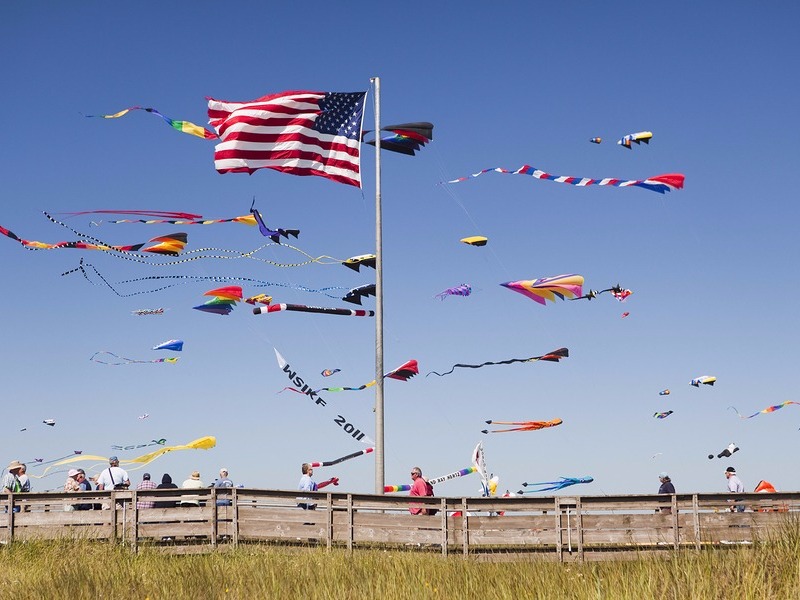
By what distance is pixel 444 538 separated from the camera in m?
14.9

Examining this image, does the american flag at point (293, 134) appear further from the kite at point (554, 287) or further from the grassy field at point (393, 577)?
the grassy field at point (393, 577)

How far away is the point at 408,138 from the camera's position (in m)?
18.1

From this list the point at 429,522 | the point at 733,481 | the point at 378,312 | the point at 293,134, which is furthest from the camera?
the point at 733,481

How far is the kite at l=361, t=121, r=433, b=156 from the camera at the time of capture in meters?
18.0

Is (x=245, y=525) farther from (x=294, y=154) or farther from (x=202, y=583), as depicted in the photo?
(x=294, y=154)

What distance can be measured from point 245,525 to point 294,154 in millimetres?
6541

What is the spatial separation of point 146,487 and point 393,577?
800 cm

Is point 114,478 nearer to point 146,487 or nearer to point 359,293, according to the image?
point 146,487

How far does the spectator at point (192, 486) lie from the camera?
16.5m

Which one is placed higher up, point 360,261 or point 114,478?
point 360,261

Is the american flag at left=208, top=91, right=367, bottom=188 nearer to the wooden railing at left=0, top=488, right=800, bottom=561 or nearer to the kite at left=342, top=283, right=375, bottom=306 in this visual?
the kite at left=342, top=283, right=375, bottom=306

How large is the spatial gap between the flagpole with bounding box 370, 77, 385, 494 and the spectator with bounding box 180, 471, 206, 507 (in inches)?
130

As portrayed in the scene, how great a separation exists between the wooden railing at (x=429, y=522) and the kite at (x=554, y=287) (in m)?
4.48

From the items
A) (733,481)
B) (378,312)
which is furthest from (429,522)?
(733,481)
